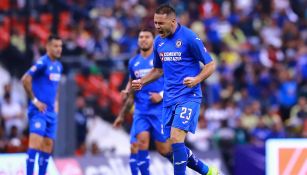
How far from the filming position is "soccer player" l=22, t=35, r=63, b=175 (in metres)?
16.5

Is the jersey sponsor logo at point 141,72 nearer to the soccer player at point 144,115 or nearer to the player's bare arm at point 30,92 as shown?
the soccer player at point 144,115

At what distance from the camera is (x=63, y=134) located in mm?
20938

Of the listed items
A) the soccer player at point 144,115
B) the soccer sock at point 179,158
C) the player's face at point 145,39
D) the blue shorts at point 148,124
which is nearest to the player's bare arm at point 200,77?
the soccer sock at point 179,158

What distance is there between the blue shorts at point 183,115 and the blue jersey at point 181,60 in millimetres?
75

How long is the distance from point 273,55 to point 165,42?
14134mm

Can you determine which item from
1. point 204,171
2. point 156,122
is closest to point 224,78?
point 156,122

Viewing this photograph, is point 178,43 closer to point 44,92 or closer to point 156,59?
point 156,59

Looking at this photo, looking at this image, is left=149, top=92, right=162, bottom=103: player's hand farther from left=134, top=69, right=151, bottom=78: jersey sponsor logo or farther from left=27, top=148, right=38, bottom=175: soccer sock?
left=27, top=148, right=38, bottom=175: soccer sock

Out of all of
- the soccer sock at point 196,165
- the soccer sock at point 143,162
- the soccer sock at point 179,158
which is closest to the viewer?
the soccer sock at point 179,158

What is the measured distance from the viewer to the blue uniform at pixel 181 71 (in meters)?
13.4

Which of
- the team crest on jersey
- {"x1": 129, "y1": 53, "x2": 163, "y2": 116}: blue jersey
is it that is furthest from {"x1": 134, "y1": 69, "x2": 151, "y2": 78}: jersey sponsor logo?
the team crest on jersey

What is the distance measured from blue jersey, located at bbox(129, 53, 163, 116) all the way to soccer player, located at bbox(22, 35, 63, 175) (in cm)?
147

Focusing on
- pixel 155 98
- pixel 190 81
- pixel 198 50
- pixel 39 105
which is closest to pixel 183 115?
pixel 190 81

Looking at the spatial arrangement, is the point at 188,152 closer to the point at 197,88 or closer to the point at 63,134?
the point at 197,88
